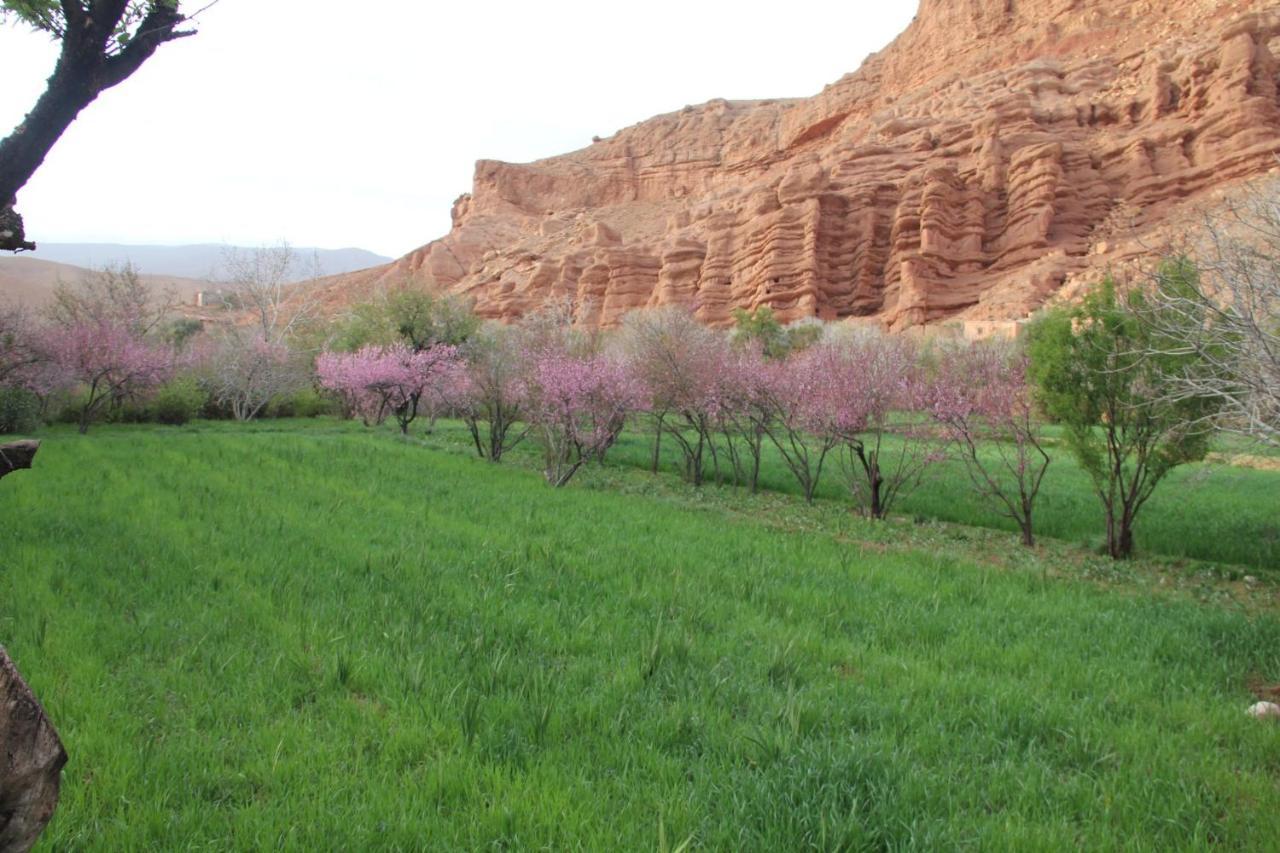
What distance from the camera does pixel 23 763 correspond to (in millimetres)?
1324

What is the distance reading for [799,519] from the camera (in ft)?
Answer: 39.5

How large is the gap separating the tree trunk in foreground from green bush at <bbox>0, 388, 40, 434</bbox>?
24.9 meters

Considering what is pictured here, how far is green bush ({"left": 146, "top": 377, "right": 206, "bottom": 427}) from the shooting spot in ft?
87.7

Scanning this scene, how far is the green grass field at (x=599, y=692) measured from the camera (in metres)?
2.62

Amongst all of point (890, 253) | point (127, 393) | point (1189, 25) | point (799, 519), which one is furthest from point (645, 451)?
point (1189, 25)

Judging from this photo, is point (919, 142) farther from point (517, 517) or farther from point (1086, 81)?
point (517, 517)

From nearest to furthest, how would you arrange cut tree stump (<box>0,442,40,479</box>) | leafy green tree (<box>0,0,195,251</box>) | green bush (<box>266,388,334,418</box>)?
cut tree stump (<box>0,442,40,479</box>) < leafy green tree (<box>0,0,195,251</box>) < green bush (<box>266,388,334,418</box>)

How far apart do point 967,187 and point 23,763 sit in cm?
7492

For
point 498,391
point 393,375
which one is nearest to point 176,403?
point 393,375

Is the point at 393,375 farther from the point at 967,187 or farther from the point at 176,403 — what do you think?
the point at 967,187

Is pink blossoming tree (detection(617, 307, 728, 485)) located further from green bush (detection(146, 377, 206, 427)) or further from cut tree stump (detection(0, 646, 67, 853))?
green bush (detection(146, 377, 206, 427))

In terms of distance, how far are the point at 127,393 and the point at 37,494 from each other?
19.6 meters

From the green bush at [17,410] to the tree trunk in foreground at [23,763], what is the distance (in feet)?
81.7

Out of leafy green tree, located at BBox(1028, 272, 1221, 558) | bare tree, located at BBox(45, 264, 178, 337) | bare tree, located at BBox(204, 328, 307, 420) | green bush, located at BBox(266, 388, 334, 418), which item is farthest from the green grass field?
bare tree, located at BBox(45, 264, 178, 337)
